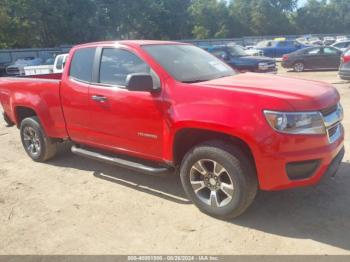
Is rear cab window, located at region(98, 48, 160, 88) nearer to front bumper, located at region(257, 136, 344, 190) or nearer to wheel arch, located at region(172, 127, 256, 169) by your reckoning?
wheel arch, located at region(172, 127, 256, 169)

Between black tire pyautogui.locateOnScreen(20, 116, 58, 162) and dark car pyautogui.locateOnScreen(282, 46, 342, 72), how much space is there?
16974 millimetres

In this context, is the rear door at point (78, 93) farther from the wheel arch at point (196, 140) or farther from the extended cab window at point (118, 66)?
the wheel arch at point (196, 140)

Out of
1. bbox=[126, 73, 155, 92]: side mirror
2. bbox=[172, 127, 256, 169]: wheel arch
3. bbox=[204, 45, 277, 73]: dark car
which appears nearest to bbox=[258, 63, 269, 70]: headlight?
bbox=[204, 45, 277, 73]: dark car

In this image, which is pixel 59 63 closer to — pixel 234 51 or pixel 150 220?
pixel 234 51

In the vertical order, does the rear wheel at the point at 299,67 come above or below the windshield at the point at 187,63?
below

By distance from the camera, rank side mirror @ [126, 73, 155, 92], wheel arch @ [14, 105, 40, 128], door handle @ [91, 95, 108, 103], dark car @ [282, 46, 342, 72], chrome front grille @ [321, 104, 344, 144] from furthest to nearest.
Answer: dark car @ [282, 46, 342, 72]
wheel arch @ [14, 105, 40, 128]
door handle @ [91, 95, 108, 103]
side mirror @ [126, 73, 155, 92]
chrome front grille @ [321, 104, 344, 144]

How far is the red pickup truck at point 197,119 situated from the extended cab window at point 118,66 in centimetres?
1

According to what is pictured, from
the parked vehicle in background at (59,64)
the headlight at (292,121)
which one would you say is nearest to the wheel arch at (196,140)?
the headlight at (292,121)

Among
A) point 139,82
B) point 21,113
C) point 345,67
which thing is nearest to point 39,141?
point 21,113

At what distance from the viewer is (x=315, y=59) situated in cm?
2020

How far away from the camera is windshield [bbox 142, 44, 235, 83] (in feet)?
14.6

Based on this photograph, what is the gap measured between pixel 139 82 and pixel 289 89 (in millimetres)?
1515

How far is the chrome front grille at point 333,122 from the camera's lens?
3.76 metres

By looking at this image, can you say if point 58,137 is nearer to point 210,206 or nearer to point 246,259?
point 210,206
